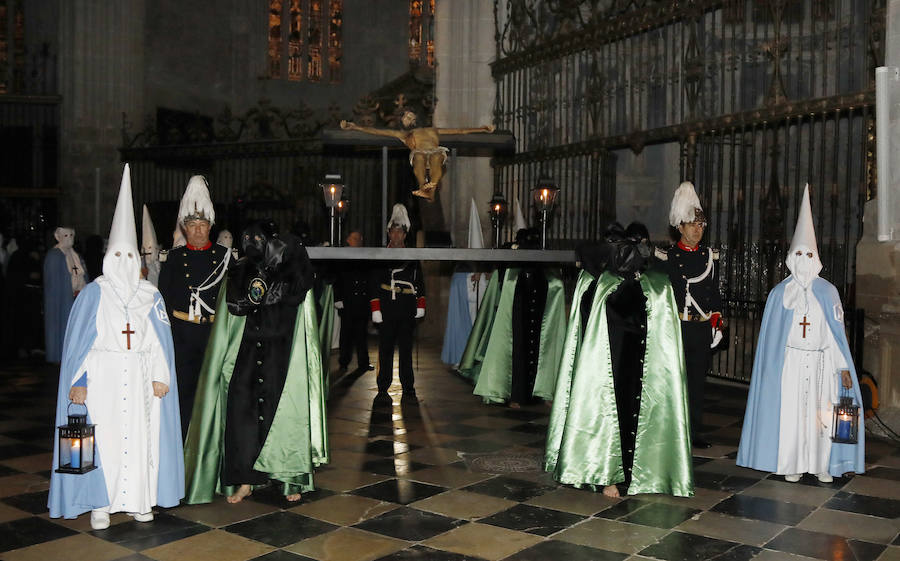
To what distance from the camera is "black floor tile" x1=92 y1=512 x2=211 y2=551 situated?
510 centimetres

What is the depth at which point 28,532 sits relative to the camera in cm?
523

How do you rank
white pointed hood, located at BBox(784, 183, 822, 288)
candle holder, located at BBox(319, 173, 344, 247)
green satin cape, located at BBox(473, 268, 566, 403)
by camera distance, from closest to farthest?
1. white pointed hood, located at BBox(784, 183, 822, 288)
2. candle holder, located at BBox(319, 173, 344, 247)
3. green satin cape, located at BBox(473, 268, 566, 403)

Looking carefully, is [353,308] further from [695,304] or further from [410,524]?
[410,524]

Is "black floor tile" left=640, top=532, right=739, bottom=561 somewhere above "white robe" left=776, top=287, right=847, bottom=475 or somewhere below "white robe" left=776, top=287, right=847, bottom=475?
below

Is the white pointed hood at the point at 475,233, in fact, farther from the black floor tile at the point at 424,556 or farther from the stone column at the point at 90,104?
the stone column at the point at 90,104

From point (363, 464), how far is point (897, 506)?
3.55 metres

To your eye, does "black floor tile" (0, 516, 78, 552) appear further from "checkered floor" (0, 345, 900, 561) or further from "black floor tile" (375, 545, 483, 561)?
"black floor tile" (375, 545, 483, 561)

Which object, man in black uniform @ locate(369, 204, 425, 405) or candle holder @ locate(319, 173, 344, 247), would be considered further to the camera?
man in black uniform @ locate(369, 204, 425, 405)

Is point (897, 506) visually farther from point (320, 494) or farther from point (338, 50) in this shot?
point (338, 50)

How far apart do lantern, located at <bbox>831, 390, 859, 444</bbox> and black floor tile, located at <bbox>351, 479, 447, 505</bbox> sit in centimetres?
266

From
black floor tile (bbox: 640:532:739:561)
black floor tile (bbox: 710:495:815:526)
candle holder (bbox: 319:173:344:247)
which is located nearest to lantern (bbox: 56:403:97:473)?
candle holder (bbox: 319:173:344:247)

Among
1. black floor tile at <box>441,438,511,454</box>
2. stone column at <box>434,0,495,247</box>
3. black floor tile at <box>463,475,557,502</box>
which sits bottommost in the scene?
black floor tile at <box>463,475,557,502</box>

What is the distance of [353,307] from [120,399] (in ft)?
20.2

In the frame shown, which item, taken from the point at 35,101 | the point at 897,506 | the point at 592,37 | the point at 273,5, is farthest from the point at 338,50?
the point at 897,506
